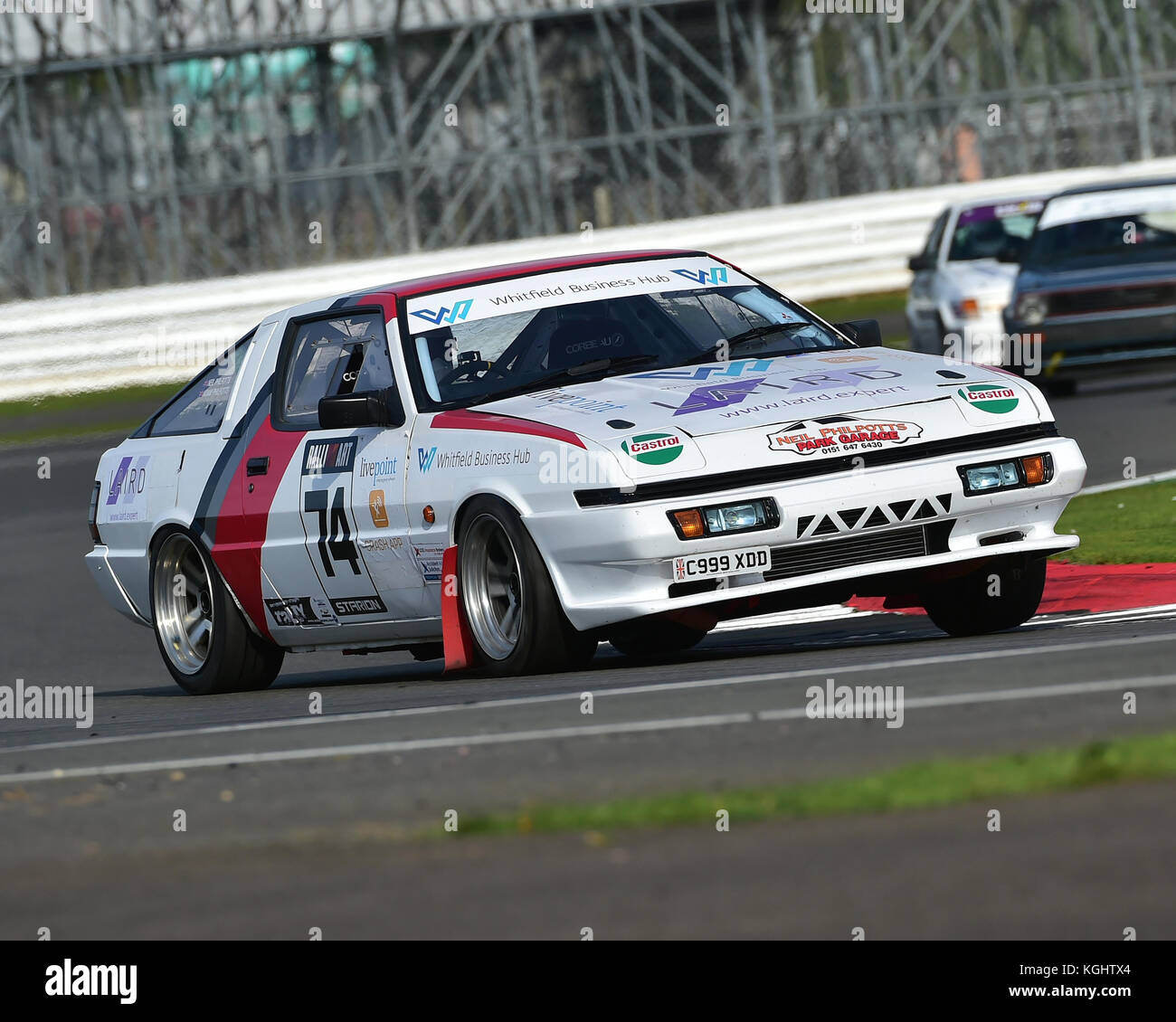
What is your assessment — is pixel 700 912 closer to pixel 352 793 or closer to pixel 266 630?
pixel 352 793

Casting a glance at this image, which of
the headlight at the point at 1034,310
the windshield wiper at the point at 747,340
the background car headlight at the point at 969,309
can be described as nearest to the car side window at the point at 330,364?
the windshield wiper at the point at 747,340

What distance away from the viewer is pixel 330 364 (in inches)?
364

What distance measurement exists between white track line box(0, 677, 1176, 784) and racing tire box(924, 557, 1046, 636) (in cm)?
208

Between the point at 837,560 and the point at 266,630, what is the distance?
2.90 metres

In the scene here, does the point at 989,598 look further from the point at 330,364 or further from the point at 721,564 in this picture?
the point at 330,364

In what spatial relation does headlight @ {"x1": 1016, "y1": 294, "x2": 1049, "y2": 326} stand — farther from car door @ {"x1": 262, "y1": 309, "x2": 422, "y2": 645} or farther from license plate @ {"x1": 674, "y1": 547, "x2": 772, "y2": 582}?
license plate @ {"x1": 674, "y1": 547, "x2": 772, "y2": 582}

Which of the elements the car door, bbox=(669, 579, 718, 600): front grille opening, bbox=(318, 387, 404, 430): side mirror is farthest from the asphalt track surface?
bbox=(318, 387, 404, 430): side mirror

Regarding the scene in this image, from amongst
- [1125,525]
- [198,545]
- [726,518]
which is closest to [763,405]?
[726,518]

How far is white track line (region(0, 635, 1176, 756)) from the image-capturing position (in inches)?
278

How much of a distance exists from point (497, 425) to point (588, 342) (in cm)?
86
